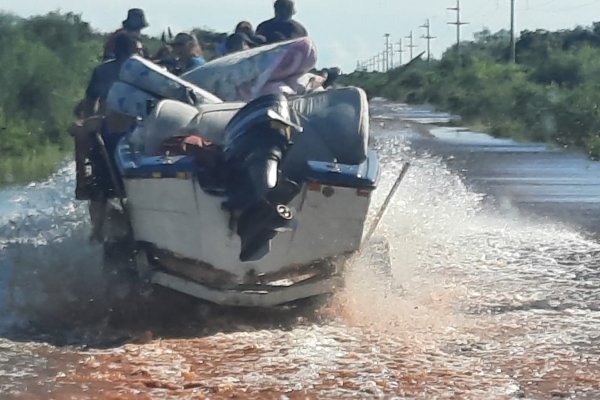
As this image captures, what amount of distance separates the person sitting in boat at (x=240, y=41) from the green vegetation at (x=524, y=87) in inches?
65.7

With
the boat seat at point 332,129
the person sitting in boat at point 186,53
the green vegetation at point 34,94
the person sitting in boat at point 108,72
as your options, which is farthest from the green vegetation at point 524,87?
the green vegetation at point 34,94

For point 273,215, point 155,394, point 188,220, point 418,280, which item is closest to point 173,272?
point 188,220

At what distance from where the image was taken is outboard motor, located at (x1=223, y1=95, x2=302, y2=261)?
855cm

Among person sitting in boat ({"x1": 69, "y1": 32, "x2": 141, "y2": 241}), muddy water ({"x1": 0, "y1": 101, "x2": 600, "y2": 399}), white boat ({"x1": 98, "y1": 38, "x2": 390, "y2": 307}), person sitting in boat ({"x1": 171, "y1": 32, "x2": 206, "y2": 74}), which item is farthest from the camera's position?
person sitting in boat ({"x1": 171, "y1": 32, "x2": 206, "y2": 74})

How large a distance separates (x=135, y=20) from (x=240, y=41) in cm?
105

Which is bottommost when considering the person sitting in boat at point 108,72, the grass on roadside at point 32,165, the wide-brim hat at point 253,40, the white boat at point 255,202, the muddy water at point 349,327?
the grass on roadside at point 32,165

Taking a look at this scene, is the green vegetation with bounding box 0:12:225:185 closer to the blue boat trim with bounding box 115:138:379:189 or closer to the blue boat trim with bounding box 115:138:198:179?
the blue boat trim with bounding box 115:138:198:179

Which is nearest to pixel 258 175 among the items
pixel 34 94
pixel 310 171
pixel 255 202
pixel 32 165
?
pixel 255 202

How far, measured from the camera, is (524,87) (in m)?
59.2

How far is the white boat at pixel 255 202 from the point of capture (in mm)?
8775

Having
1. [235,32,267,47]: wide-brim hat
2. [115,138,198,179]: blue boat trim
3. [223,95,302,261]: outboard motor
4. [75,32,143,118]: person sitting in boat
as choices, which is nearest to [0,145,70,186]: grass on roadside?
[235,32,267,47]: wide-brim hat

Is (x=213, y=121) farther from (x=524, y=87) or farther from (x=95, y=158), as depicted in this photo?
(x=524, y=87)

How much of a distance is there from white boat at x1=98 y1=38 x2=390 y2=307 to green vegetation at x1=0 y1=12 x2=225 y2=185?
1617cm

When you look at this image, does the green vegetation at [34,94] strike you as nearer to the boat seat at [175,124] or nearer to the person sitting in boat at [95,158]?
the person sitting in boat at [95,158]
